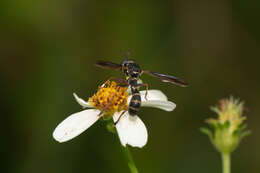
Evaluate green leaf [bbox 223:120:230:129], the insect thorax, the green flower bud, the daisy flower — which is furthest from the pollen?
green leaf [bbox 223:120:230:129]

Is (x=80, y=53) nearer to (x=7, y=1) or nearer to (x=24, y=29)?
(x=24, y=29)

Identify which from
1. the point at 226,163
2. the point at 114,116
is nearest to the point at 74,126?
the point at 114,116

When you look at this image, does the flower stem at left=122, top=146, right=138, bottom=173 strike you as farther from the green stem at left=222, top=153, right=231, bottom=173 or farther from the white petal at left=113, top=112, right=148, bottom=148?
the green stem at left=222, top=153, right=231, bottom=173

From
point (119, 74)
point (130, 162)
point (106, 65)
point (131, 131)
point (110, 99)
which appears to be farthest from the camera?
point (119, 74)

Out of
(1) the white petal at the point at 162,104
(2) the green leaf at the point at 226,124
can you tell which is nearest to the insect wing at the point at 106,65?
(1) the white petal at the point at 162,104

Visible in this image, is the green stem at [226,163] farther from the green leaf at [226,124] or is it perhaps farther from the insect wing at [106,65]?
the insect wing at [106,65]

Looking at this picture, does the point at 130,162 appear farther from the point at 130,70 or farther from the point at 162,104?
the point at 130,70
